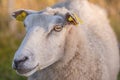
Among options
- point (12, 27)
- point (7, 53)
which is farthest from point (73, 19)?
point (12, 27)

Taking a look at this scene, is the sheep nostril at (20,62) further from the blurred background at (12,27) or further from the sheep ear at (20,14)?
the blurred background at (12,27)

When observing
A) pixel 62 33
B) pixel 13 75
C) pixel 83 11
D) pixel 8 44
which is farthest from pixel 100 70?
pixel 8 44

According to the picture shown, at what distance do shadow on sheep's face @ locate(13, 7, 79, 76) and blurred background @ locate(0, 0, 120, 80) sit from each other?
2.79 metres

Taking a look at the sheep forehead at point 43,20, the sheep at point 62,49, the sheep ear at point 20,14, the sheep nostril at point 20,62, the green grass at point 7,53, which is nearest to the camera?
the sheep nostril at point 20,62

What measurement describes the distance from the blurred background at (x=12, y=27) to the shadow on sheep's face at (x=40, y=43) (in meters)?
2.79

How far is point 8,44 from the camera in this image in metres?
10.3

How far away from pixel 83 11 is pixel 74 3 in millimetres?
241

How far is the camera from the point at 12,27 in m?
11.1

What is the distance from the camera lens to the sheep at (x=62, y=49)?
5.32 meters

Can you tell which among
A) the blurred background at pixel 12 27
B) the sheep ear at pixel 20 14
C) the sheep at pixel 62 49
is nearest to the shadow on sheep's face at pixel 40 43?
the sheep at pixel 62 49

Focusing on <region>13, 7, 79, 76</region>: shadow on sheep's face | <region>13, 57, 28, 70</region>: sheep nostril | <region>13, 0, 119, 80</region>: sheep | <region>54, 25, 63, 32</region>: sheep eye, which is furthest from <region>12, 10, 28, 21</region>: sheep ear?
<region>13, 57, 28, 70</region>: sheep nostril

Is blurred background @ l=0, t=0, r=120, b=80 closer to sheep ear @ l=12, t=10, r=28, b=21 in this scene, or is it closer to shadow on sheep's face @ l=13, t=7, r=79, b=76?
sheep ear @ l=12, t=10, r=28, b=21

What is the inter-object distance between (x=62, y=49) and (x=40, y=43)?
39 cm

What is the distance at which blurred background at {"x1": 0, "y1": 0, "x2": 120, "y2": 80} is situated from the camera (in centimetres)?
891
